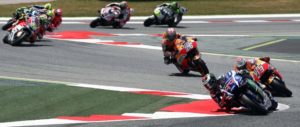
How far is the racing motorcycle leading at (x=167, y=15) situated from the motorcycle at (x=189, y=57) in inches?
567

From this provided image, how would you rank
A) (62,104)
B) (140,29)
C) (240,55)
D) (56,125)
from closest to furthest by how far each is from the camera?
(56,125)
(62,104)
(240,55)
(140,29)

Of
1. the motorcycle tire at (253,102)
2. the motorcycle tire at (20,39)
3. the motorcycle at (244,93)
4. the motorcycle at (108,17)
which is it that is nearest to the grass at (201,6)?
the motorcycle at (108,17)

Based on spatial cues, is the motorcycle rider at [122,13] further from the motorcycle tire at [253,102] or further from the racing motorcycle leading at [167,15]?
the motorcycle tire at [253,102]

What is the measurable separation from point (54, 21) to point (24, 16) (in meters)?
2.77

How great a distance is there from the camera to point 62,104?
54.3 feet

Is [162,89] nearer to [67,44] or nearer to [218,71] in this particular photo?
[218,71]

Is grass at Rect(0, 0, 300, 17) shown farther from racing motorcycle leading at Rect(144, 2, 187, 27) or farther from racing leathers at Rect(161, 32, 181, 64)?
racing leathers at Rect(161, 32, 181, 64)

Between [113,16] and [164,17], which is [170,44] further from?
[164,17]

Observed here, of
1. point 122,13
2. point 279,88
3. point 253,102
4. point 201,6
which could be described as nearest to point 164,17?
point 122,13

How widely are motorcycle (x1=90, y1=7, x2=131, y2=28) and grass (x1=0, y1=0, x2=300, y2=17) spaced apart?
586cm

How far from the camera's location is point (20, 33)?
90.8 ft

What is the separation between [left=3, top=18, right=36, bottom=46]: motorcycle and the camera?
27.7 meters

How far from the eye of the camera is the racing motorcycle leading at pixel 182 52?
21.5 m

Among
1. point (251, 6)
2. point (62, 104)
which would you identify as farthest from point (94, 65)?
point (251, 6)
